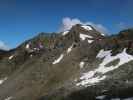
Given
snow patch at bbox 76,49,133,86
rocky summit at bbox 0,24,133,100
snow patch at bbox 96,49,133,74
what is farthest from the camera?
snow patch at bbox 96,49,133,74

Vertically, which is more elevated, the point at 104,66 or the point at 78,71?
the point at 78,71

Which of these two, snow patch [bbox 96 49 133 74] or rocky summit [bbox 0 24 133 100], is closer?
rocky summit [bbox 0 24 133 100]

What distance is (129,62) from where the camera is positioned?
195ft

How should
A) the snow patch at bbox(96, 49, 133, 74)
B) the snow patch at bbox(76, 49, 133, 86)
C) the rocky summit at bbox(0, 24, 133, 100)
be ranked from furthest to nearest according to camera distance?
the snow patch at bbox(96, 49, 133, 74), the snow patch at bbox(76, 49, 133, 86), the rocky summit at bbox(0, 24, 133, 100)

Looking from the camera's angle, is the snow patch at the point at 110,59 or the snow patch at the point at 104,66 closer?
the snow patch at the point at 104,66

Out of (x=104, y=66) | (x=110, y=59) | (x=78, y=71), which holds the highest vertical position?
(x=78, y=71)

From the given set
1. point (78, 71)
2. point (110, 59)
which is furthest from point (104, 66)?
point (78, 71)

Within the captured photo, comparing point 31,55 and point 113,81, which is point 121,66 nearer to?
point 113,81

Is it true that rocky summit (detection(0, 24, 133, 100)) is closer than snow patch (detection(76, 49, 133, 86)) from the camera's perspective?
Yes

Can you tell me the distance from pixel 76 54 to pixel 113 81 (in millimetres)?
42784

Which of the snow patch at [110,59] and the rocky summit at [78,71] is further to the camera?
the snow patch at [110,59]

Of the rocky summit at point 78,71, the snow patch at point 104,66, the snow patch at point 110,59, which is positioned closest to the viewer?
the rocky summit at point 78,71

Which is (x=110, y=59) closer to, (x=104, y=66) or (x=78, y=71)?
(x=104, y=66)

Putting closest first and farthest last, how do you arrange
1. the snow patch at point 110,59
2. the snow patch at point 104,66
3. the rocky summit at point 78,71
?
the rocky summit at point 78,71, the snow patch at point 104,66, the snow patch at point 110,59
